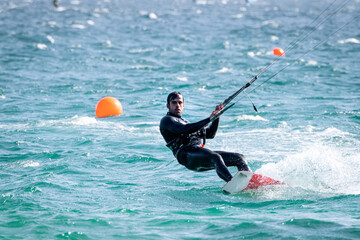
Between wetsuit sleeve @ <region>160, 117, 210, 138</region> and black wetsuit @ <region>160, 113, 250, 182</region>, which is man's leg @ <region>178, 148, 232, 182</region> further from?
wetsuit sleeve @ <region>160, 117, 210, 138</region>

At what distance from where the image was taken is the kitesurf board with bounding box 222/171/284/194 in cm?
841

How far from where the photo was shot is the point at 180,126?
8617 millimetres

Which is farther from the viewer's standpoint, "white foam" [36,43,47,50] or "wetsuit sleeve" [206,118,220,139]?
"white foam" [36,43,47,50]

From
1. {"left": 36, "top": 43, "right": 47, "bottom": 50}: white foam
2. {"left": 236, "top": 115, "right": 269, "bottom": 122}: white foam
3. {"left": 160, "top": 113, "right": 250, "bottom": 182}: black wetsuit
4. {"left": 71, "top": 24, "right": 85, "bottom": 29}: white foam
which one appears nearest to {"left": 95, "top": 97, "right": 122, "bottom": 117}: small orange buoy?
{"left": 236, "top": 115, "right": 269, "bottom": 122}: white foam

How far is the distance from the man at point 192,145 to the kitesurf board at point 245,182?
0.11 m

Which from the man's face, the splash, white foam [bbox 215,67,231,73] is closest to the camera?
the man's face

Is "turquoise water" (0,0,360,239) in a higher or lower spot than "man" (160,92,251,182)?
lower

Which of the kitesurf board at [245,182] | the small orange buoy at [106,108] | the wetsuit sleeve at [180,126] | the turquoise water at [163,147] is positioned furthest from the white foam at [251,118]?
the wetsuit sleeve at [180,126]

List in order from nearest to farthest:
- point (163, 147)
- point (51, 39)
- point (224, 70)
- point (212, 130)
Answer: point (212, 130) → point (163, 147) → point (224, 70) → point (51, 39)

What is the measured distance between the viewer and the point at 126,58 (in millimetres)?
29328

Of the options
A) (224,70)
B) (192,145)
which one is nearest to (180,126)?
(192,145)

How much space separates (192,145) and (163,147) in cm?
384

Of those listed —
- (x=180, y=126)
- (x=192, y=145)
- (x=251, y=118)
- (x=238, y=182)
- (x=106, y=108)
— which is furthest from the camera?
(x=106, y=108)

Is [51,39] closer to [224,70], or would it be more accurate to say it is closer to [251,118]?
[224,70]
